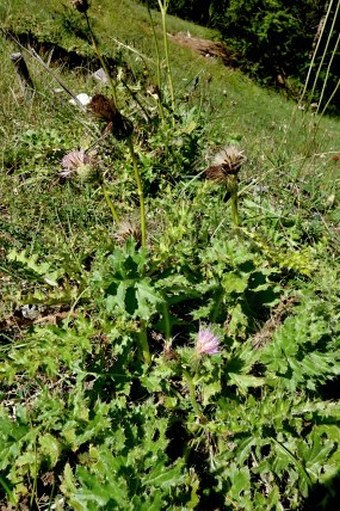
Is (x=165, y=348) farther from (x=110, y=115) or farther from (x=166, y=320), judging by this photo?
(x=110, y=115)

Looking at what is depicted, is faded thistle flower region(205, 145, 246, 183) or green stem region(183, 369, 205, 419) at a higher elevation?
faded thistle flower region(205, 145, 246, 183)

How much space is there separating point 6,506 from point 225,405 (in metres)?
0.80

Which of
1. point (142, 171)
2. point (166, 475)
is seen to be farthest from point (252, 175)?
point (166, 475)

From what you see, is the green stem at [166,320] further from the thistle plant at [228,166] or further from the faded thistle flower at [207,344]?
the thistle plant at [228,166]

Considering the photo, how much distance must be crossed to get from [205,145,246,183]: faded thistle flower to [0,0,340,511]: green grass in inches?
11.9

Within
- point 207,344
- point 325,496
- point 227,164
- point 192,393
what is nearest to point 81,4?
point 227,164

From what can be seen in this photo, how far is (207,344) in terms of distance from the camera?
5.73ft

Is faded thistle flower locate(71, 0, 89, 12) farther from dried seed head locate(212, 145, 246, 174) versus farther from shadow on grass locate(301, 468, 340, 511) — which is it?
shadow on grass locate(301, 468, 340, 511)

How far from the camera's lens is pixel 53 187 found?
293 cm

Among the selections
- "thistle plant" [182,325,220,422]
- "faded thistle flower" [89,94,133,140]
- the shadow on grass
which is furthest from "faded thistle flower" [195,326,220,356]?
"faded thistle flower" [89,94,133,140]

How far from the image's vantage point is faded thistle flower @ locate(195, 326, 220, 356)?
68.5 inches

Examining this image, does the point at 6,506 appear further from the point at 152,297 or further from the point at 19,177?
the point at 19,177

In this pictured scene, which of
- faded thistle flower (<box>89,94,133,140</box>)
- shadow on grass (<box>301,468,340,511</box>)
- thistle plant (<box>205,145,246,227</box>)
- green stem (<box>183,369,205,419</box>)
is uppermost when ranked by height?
faded thistle flower (<box>89,94,133,140</box>)

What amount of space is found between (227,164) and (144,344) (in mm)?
729
